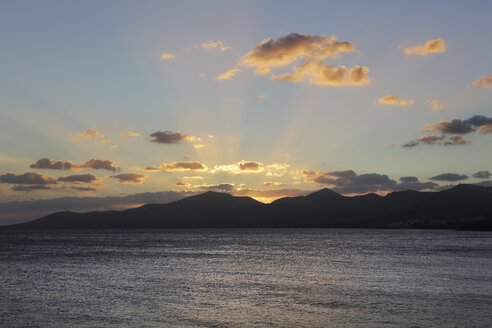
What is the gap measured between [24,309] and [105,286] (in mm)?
13244

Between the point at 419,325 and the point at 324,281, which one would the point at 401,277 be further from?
the point at 419,325

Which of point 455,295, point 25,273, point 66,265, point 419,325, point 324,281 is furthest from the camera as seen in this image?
point 66,265

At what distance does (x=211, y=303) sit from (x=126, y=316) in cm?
755

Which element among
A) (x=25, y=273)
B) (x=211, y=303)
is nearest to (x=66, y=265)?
(x=25, y=273)

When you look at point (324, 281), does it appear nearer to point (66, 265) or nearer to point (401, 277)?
point (401, 277)

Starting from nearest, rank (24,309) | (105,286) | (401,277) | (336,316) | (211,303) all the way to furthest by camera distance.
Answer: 1. (336,316)
2. (24,309)
3. (211,303)
4. (105,286)
5. (401,277)

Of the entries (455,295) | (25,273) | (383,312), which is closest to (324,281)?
(455,295)

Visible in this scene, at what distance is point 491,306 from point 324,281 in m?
19.4

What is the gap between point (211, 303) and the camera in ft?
121

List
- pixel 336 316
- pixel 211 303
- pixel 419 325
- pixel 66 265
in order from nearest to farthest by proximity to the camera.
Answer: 1. pixel 419 325
2. pixel 336 316
3. pixel 211 303
4. pixel 66 265

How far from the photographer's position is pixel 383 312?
1307 inches

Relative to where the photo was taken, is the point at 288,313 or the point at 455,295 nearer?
the point at 288,313

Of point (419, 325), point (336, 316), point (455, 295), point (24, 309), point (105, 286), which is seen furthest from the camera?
point (105, 286)

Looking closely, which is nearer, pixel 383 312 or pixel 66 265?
pixel 383 312
